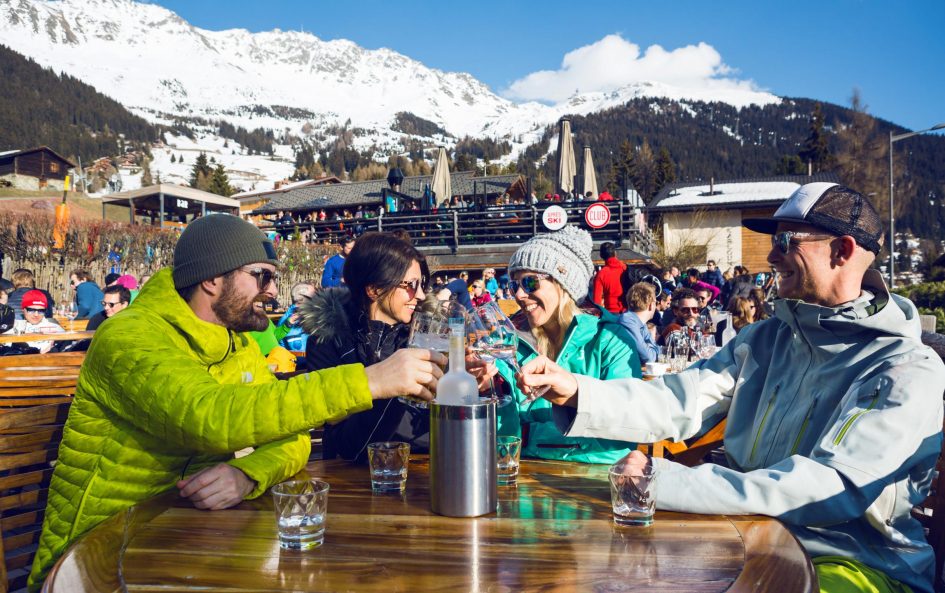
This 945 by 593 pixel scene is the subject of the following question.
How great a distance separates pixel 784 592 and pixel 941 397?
85 centimetres

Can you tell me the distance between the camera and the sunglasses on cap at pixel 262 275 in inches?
89.0

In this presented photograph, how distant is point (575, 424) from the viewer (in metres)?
2.08

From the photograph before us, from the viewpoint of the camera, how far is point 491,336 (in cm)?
197

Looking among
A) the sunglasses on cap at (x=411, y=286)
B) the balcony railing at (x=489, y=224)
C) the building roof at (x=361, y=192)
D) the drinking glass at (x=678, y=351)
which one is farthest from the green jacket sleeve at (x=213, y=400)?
the building roof at (x=361, y=192)

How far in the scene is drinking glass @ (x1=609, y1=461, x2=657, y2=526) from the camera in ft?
4.99

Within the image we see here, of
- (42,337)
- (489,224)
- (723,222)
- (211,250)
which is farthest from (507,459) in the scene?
(723,222)

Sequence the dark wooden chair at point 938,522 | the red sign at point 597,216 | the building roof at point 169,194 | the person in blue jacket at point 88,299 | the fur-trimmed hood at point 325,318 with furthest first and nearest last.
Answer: the building roof at point 169,194 < the red sign at point 597,216 < the person in blue jacket at point 88,299 < the fur-trimmed hood at point 325,318 < the dark wooden chair at point 938,522

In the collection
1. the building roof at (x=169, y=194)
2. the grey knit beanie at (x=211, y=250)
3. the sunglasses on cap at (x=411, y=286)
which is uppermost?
the building roof at (x=169, y=194)

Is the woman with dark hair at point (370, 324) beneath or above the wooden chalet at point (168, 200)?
beneath

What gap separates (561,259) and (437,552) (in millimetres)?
1937

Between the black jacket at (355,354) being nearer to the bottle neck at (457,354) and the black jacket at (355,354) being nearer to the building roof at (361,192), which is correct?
the bottle neck at (457,354)

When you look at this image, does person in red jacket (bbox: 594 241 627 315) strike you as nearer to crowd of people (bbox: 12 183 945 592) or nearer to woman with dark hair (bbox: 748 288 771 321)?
woman with dark hair (bbox: 748 288 771 321)

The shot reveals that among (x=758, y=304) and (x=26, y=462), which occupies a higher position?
(x=758, y=304)

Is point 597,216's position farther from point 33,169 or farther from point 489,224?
point 33,169
